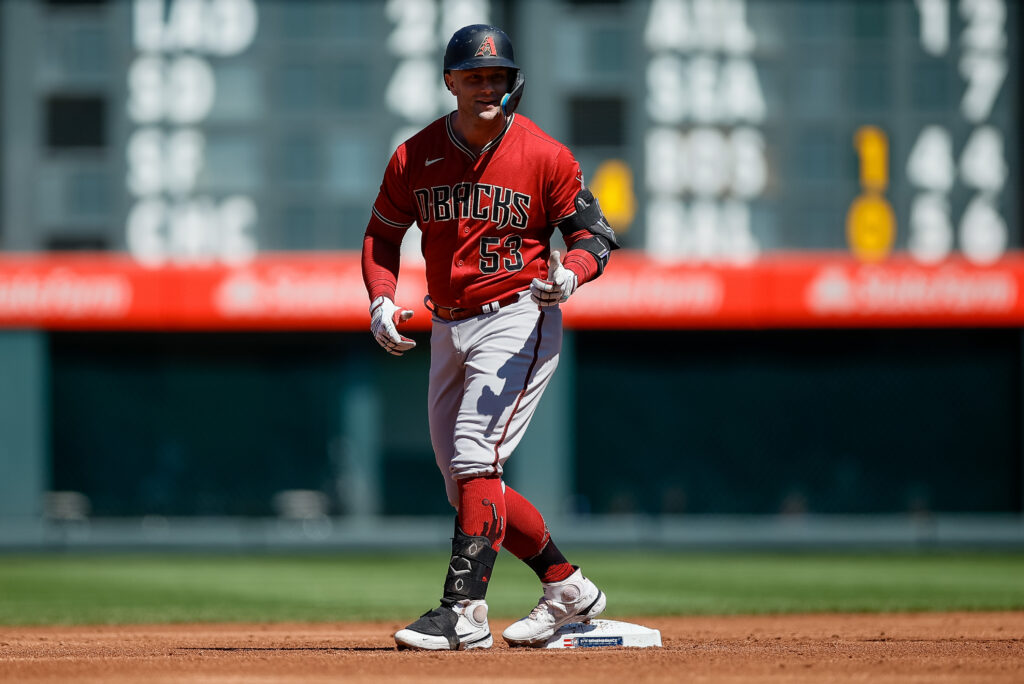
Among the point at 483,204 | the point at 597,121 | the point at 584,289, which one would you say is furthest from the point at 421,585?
the point at 584,289

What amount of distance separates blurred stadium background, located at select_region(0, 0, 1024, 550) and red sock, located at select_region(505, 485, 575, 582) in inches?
445

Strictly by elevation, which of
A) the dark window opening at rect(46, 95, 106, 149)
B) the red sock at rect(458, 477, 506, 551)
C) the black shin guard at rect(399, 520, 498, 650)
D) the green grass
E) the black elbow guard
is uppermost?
the dark window opening at rect(46, 95, 106, 149)

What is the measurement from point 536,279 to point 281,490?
14402 mm

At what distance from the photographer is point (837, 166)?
15.9 metres

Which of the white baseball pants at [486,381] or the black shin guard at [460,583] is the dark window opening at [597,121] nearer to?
the white baseball pants at [486,381]

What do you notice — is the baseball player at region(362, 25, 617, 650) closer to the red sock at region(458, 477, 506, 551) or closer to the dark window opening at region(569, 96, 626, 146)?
the red sock at region(458, 477, 506, 551)

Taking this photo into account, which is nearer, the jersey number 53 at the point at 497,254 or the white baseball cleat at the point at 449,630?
the white baseball cleat at the point at 449,630

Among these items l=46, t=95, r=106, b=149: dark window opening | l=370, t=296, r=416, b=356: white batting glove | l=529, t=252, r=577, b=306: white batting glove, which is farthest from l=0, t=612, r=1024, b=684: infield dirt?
l=46, t=95, r=106, b=149: dark window opening

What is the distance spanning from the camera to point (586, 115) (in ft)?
53.0

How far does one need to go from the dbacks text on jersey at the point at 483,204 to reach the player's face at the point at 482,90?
20 cm

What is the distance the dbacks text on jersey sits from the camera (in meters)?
4.44

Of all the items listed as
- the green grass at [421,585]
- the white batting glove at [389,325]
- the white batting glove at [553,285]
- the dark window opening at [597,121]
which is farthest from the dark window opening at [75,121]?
the white batting glove at [553,285]

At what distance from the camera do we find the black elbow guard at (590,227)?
180 inches

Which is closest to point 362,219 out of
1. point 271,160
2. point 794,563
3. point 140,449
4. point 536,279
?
point 271,160
